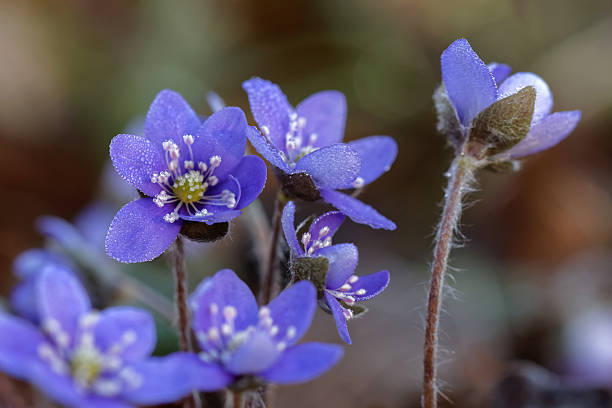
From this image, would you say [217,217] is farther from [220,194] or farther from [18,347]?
[18,347]

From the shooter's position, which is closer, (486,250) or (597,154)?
(486,250)

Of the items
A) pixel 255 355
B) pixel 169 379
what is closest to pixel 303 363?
pixel 255 355

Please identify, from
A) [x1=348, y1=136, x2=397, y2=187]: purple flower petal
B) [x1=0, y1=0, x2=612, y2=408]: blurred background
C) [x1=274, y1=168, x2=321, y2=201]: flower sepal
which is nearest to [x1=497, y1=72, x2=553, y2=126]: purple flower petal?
[x1=348, y1=136, x2=397, y2=187]: purple flower petal

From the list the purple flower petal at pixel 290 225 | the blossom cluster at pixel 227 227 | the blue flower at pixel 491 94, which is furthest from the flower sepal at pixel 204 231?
the blue flower at pixel 491 94

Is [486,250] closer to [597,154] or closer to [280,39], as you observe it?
[597,154]

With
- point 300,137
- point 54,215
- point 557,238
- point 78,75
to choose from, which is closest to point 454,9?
point 557,238

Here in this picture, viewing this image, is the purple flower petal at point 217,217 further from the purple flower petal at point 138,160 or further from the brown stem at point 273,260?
the brown stem at point 273,260
